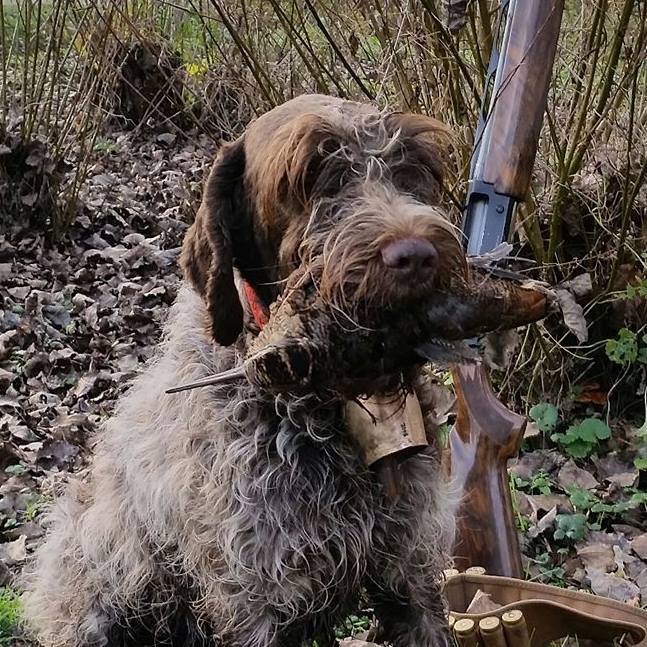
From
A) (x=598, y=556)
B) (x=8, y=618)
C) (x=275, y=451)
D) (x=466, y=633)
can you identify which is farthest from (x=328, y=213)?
(x=8, y=618)

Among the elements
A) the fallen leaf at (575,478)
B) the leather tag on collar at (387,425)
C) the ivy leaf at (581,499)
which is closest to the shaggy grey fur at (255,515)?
the leather tag on collar at (387,425)

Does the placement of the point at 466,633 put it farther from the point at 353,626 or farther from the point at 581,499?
the point at 581,499

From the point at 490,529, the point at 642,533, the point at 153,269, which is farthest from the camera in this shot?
the point at 153,269

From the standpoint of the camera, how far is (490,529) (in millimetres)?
3801

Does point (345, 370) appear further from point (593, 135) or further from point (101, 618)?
point (593, 135)

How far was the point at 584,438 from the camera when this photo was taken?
5234 millimetres

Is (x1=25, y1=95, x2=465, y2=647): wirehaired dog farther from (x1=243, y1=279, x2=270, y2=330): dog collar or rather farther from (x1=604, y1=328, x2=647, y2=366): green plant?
(x1=604, y1=328, x2=647, y2=366): green plant

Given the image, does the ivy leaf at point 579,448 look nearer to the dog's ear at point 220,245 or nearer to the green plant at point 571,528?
the green plant at point 571,528

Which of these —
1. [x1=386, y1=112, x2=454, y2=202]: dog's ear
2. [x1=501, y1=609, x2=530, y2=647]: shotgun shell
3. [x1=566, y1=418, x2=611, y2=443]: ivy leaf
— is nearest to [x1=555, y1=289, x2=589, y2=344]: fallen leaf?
[x1=566, y1=418, x2=611, y2=443]: ivy leaf

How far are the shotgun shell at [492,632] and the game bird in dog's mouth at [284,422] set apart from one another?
53cm

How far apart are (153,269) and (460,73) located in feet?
11.3

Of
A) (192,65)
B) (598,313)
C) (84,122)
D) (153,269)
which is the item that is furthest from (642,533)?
(192,65)

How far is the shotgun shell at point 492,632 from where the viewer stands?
2998 mm

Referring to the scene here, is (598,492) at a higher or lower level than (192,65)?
lower
